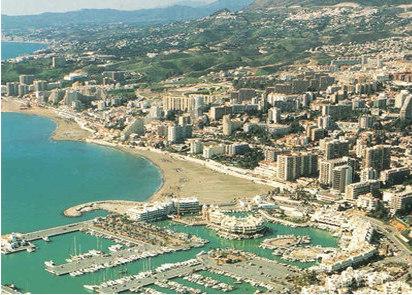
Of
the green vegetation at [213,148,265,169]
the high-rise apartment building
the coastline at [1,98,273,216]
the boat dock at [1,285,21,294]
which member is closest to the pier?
the boat dock at [1,285,21,294]

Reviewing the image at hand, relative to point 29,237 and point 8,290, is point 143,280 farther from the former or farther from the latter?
point 29,237

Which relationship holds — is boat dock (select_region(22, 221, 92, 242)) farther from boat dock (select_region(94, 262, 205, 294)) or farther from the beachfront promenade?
the beachfront promenade

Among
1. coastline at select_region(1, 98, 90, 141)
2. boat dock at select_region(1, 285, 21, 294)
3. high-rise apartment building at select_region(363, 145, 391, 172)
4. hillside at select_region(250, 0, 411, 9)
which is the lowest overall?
boat dock at select_region(1, 285, 21, 294)

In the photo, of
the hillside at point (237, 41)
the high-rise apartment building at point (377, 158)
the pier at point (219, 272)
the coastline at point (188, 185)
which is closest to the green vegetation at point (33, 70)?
the hillside at point (237, 41)

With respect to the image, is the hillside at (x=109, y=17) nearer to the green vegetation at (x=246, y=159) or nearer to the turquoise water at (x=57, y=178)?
the turquoise water at (x=57, y=178)

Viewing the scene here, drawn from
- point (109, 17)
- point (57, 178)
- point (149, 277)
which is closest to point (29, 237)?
point (149, 277)

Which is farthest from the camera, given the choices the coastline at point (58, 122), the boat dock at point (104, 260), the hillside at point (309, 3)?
the hillside at point (309, 3)
